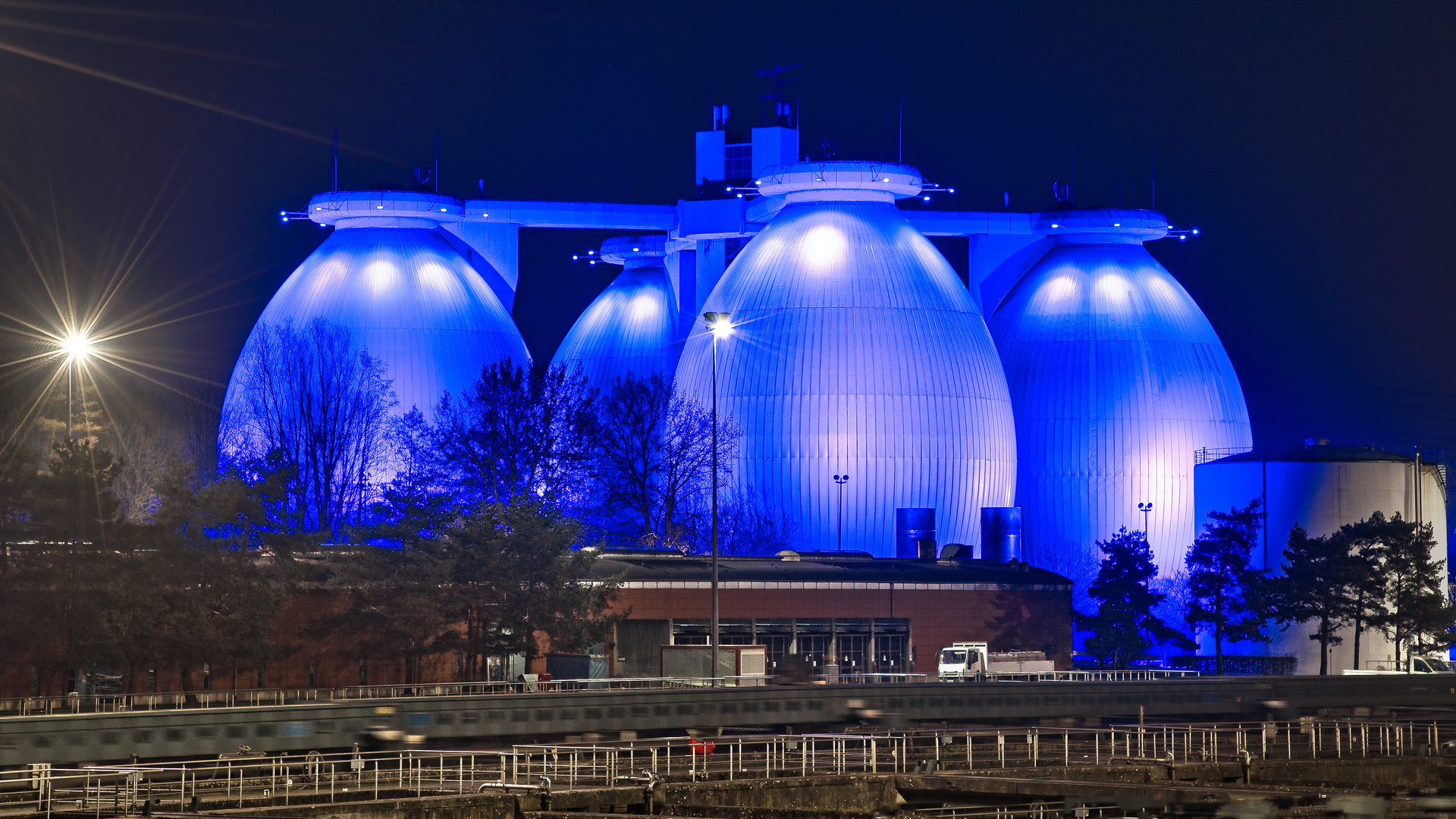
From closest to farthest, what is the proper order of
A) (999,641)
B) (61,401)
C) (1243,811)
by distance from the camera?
(1243,811) < (999,641) < (61,401)

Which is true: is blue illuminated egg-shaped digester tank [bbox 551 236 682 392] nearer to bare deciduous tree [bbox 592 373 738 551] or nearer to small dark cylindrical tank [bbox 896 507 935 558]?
bare deciduous tree [bbox 592 373 738 551]

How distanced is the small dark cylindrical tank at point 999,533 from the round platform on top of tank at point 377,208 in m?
31.7

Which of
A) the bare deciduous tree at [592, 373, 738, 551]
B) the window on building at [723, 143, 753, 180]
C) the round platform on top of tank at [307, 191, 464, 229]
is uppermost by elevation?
the window on building at [723, 143, 753, 180]

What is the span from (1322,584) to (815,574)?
20.6 meters

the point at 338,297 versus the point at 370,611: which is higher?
the point at 338,297

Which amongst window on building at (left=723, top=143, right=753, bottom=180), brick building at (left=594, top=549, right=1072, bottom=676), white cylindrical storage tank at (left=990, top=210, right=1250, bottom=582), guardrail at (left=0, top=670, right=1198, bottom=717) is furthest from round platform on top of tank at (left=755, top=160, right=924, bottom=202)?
Answer: guardrail at (left=0, top=670, right=1198, bottom=717)

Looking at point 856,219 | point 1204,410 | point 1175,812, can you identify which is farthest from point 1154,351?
point 1175,812

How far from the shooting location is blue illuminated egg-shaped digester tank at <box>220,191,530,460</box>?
96.3 meters

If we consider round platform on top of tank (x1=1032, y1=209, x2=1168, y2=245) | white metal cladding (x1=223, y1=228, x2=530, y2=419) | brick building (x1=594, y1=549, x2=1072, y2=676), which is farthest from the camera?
round platform on top of tank (x1=1032, y1=209, x2=1168, y2=245)

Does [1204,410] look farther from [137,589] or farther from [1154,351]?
[137,589]

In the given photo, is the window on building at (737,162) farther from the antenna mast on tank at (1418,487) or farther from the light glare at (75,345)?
the light glare at (75,345)

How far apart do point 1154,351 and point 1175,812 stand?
74.7m

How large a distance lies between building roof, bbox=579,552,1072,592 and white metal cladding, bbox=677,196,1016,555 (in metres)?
13.0

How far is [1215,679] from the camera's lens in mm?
52375
